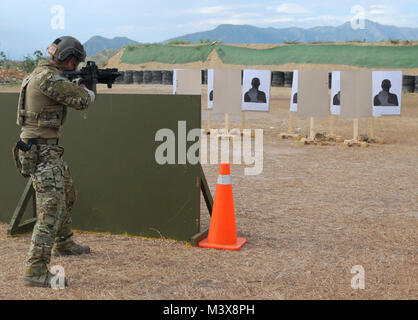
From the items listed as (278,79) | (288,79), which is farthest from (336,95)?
(278,79)

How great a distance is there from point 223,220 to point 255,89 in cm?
926

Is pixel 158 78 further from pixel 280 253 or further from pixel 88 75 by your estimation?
pixel 88 75

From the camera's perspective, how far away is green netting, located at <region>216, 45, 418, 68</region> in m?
31.2

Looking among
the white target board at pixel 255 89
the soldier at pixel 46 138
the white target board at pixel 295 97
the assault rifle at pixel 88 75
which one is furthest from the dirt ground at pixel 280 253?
the white target board at pixel 255 89

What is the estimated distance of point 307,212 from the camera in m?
6.22

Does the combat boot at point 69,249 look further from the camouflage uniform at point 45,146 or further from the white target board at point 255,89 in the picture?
the white target board at point 255,89

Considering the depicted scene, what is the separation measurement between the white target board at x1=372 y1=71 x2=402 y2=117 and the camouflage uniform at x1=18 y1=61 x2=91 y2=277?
9933mm

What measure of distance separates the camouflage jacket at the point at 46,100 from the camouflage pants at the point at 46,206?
0.16 m

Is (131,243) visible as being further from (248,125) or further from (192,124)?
(248,125)

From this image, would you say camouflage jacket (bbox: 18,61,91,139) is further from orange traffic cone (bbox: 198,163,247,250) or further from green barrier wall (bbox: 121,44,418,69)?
green barrier wall (bbox: 121,44,418,69)

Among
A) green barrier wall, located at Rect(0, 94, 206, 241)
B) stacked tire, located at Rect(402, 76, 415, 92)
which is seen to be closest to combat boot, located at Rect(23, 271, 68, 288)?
green barrier wall, located at Rect(0, 94, 206, 241)

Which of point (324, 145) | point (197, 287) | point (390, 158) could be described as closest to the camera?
point (197, 287)
